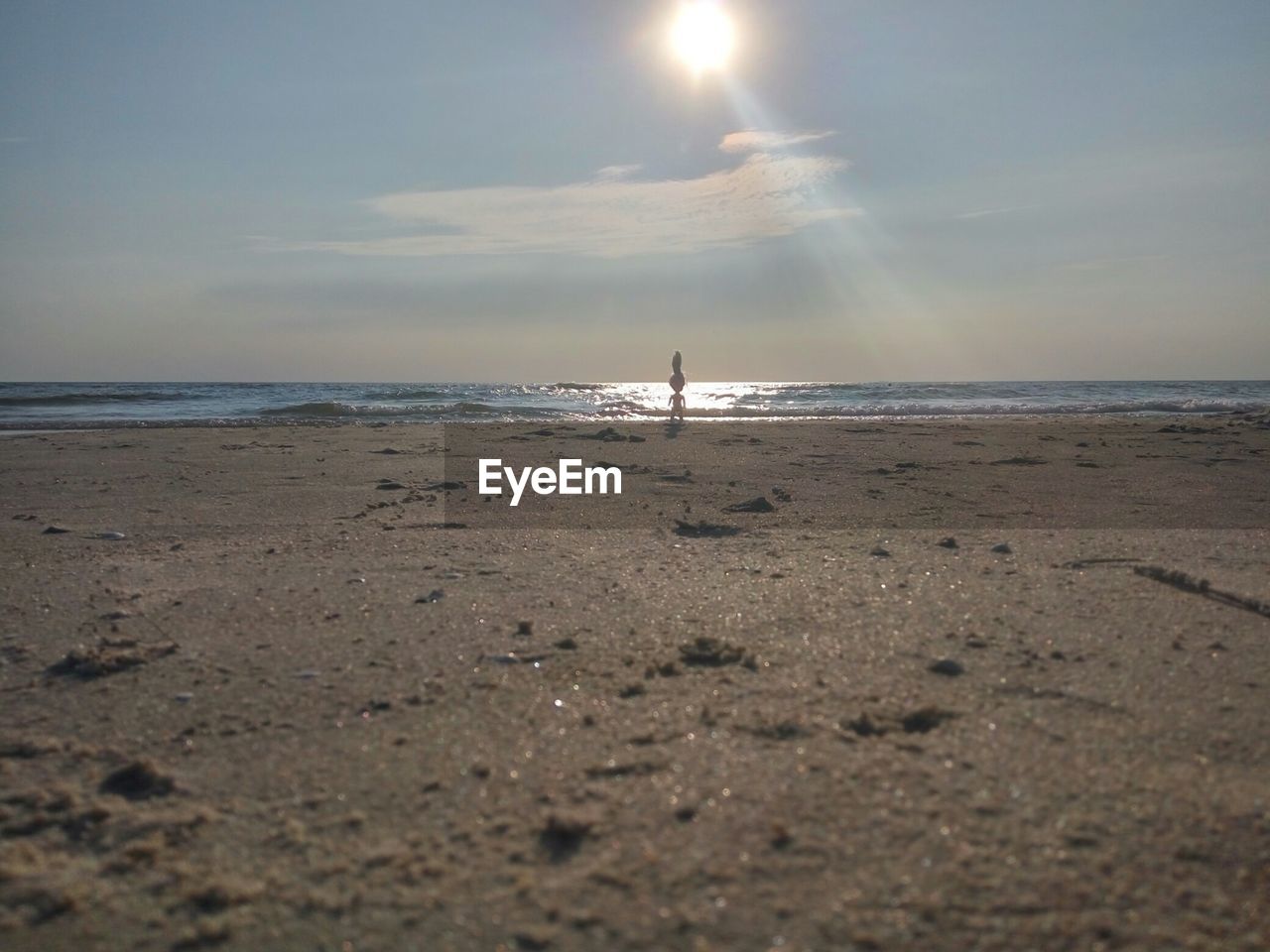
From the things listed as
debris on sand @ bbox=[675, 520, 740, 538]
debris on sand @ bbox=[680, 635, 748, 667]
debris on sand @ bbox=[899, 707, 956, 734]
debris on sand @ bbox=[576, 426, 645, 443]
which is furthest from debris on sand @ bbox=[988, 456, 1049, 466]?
debris on sand @ bbox=[899, 707, 956, 734]

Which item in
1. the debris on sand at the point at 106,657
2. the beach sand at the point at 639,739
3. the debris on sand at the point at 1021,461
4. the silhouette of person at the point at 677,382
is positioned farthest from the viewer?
the silhouette of person at the point at 677,382

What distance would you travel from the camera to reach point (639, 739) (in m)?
2.08

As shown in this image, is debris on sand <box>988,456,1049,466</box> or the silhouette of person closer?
debris on sand <box>988,456,1049,466</box>

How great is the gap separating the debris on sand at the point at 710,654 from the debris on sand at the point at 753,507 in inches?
99.6

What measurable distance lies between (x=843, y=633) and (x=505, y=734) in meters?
1.11

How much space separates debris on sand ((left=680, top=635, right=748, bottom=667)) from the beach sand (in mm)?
13

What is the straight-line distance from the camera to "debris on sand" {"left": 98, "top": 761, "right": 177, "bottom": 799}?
1.86m

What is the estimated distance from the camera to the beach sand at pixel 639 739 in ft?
4.78

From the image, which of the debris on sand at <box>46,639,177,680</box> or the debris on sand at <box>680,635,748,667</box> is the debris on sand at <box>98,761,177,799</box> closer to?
the debris on sand at <box>46,639,177,680</box>

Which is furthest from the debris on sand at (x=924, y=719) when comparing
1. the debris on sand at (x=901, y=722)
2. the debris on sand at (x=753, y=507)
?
the debris on sand at (x=753, y=507)

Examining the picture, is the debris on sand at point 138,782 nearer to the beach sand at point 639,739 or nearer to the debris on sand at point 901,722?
the beach sand at point 639,739

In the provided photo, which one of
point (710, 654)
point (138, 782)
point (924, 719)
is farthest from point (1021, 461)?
point (138, 782)

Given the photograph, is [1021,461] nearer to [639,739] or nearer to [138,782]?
[639,739]

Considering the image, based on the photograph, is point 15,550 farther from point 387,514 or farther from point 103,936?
point 103,936
